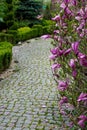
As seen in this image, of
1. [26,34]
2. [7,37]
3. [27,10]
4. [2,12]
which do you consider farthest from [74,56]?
[27,10]

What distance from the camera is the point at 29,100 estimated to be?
6.47 meters

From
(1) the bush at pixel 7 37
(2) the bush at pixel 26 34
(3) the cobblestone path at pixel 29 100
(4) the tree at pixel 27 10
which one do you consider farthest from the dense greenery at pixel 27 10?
(3) the cobblestone path at pixel 29 100

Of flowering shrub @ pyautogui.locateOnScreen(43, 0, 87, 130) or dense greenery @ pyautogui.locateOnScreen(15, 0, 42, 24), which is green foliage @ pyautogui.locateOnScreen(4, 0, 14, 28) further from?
flowering shrub @ pyautogui.locateOnScreen(43, 0, 87, 130)

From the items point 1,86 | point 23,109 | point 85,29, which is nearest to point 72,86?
point 85,29

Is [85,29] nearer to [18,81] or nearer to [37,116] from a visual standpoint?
[37,116]

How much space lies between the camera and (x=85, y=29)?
10.5ft

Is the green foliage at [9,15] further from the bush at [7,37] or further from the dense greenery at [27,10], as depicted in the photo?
the dense greenery at [27,10]

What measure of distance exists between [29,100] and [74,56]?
370 centimetres

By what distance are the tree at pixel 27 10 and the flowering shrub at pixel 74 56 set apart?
18.7 meters

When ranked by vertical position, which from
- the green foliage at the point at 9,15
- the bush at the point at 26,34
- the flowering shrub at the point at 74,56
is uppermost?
the flowering shrub at the point at 74,56

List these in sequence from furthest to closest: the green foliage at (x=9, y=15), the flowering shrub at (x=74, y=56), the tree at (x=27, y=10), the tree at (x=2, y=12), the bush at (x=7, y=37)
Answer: the tree at (x=27, y=10), the green foliage at (x=9, y=15), the tree at (x=2, y=12), the bush at (x=7, y=37), the flowering shrub at (x=74, y=56)

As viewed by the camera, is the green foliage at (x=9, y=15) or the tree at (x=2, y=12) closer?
the tree at (x=2, y=12)

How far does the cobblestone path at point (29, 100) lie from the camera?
5.13 meters

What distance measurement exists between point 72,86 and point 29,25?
19.5 m
